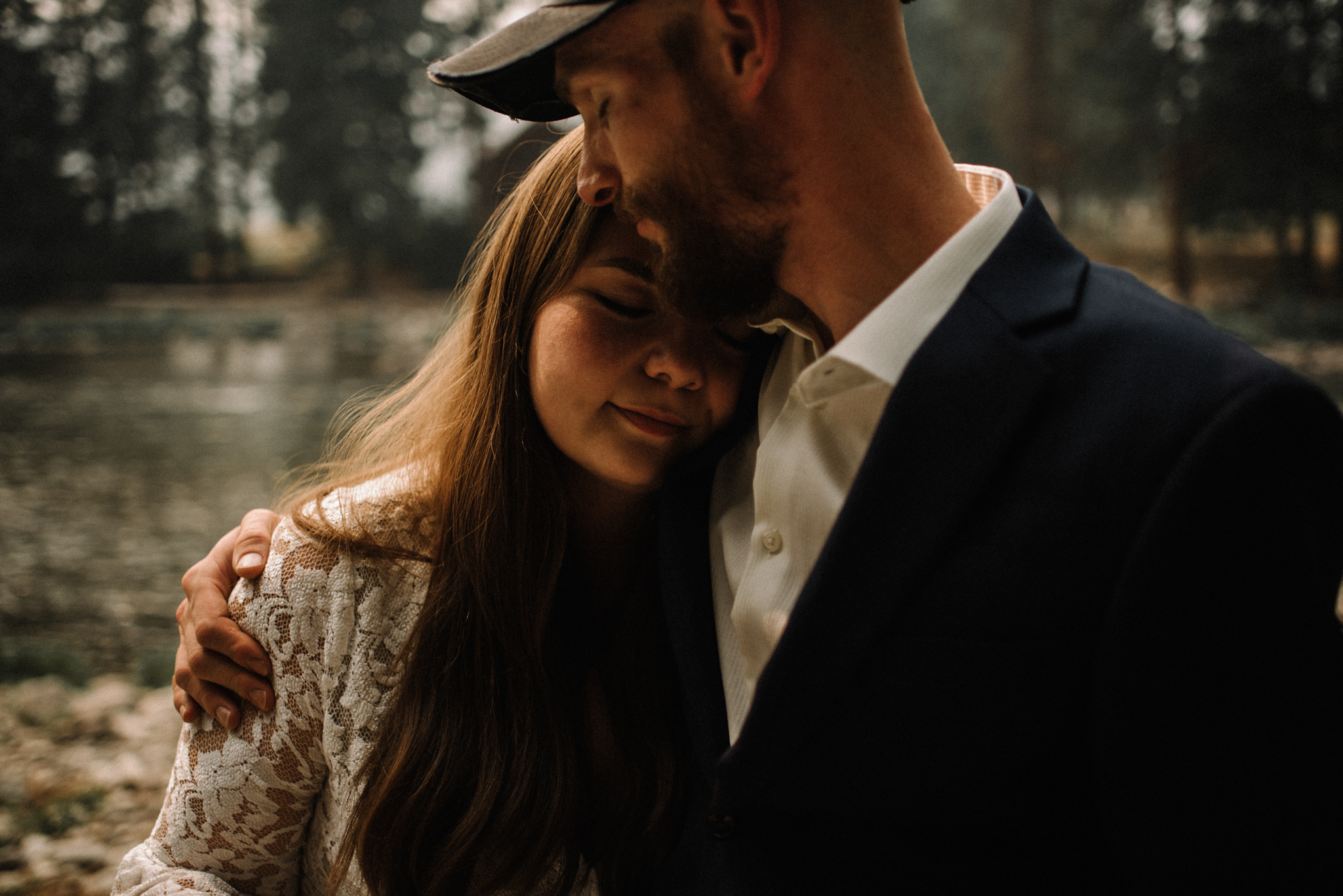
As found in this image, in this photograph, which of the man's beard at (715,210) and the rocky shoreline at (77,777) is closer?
the man's beard at (715,210)

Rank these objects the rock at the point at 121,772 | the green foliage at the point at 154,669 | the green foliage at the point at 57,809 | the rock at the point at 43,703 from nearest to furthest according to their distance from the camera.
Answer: the green foliage at the point at 57,809, the rock at the point at 121,772, the rock at the point at 43,703, the green foliage at the point at 154,669

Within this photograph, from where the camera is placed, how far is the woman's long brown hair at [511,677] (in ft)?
3.80

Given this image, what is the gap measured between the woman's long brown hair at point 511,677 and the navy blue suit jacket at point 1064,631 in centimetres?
30

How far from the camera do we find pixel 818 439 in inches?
40.5

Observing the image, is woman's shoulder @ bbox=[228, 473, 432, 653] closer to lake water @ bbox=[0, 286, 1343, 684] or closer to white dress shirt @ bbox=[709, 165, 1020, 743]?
white dress shirt @ bbox=[709, 165, 1020, 743]

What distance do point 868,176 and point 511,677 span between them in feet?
2.78

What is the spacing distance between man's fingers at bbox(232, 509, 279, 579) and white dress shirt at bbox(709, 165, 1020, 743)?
69 centimetres

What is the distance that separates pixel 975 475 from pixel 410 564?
33.9 inches

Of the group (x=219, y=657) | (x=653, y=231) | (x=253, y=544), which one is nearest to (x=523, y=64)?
(x=653, y=231)

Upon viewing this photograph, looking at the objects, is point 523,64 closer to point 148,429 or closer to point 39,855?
point 39,855

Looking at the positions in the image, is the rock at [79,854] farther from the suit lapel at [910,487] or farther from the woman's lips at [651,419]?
the suit lapel at [910,487]

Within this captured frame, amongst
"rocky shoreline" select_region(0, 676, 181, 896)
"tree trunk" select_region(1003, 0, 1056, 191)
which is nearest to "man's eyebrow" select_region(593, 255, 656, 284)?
"rocky shoreline" select_region(0, 676, 181, 896)

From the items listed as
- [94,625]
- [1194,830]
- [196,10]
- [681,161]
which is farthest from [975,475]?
[196,10]

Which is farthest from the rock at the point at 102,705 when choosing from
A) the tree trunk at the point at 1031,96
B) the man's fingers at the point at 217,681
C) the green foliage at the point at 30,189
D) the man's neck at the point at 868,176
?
the tree trunk at the point at 1031,96
